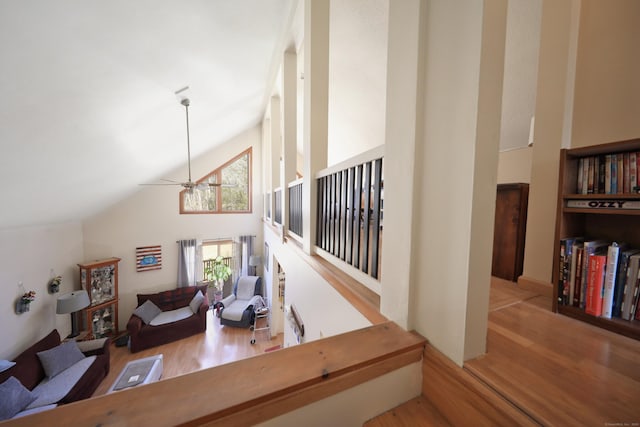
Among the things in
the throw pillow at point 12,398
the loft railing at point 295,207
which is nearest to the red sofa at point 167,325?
the throw pillow at point 12,398

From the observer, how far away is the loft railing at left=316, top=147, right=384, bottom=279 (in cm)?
112

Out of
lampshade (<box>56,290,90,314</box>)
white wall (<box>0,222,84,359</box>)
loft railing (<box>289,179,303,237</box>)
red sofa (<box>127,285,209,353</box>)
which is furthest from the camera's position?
red sofa (<box>127,285,209,353</box>)

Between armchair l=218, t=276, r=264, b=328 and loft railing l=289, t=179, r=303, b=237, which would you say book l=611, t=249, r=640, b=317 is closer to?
loft railing l=289, t=179, r=303, b=237

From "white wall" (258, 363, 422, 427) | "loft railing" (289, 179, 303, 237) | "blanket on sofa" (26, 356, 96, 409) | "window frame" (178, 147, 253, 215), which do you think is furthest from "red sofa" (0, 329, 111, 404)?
"white wall" (258, 363, 422, 427)

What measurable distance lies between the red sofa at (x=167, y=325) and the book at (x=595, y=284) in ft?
21.0

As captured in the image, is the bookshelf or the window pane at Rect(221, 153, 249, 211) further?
the window pane at Rect(221, 153, 249, 211)

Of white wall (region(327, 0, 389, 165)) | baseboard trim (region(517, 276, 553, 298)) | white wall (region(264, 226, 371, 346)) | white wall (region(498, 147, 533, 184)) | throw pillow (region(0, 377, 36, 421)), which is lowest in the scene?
throw pillow (region(0, 377, 36, 421))

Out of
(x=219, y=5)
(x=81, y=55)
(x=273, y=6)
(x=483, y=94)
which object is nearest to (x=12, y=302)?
(x=81, y=55)

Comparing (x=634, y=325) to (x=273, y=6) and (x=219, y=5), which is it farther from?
(x=273, y=6)

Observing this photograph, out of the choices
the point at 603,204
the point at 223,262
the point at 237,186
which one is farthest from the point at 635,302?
the point at 223,262

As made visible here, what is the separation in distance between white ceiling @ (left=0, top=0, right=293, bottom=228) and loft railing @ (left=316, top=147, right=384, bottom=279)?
1864mm

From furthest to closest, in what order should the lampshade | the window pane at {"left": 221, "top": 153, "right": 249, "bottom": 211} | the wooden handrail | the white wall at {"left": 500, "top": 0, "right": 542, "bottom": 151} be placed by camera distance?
the window pane at {"left": 221, "top": 153, "right": 249, "bottom": 211} → the lampshade → the white wall at {"left": 500, "top": 0, "right": 542, "bottom": 151} → the wooden handrail

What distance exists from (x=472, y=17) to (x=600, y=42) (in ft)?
4.04

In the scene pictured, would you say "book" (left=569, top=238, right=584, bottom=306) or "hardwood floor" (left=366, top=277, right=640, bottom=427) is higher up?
"book" (left=569, top=238, right=584, bottom=306)
